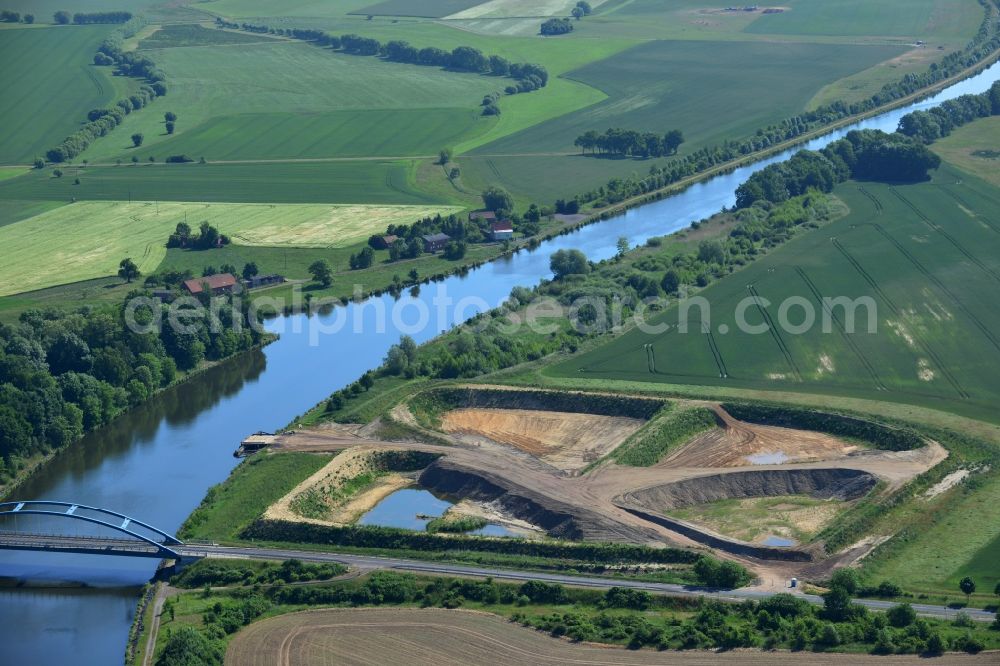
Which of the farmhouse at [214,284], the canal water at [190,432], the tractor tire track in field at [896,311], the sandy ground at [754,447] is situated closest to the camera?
the canal water at [190,432]

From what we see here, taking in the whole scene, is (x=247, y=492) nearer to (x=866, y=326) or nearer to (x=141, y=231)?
(x=866, y=326)

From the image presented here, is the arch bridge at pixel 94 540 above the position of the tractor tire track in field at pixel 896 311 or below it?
below

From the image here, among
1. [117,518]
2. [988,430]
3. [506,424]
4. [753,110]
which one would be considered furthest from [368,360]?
[753,110]

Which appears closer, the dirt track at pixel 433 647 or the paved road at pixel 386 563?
the dirt track at pixel 433 647

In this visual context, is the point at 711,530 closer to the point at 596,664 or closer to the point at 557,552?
the point at 557,552

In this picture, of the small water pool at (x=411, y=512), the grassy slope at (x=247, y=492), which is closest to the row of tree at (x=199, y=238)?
the grassy slope at (x=247, y=492)

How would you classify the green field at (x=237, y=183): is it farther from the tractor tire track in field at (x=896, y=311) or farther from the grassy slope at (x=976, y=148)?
the grassy slope at (x=976, y=148)

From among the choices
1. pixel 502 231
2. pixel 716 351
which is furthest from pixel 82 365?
pixel 502 231
